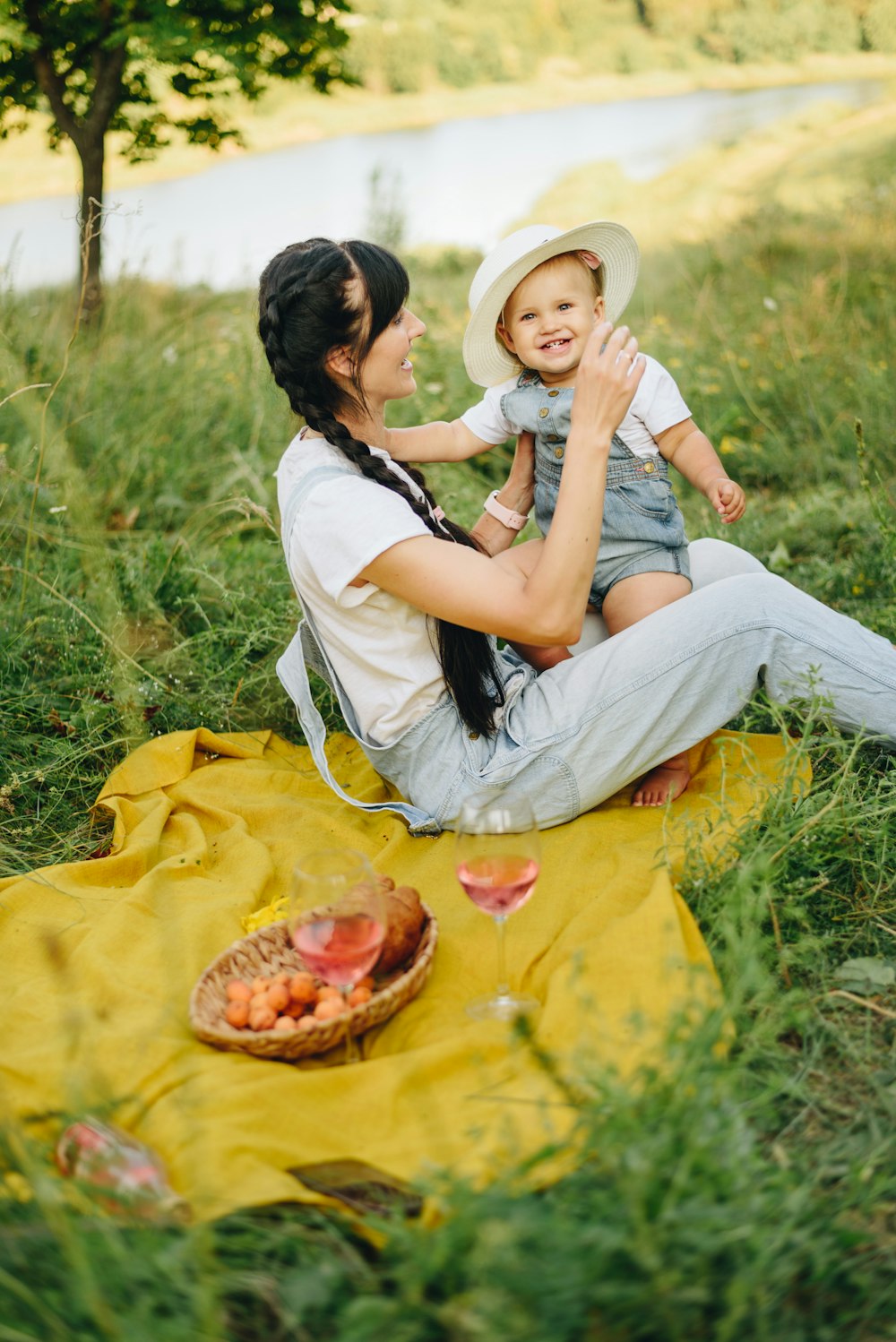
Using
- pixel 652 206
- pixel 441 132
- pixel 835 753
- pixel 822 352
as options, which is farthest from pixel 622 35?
pixel 835 753

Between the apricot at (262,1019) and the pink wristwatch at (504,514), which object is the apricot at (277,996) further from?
the pink wristwatch at (504,514)

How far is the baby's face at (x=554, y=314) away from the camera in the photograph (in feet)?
9.81

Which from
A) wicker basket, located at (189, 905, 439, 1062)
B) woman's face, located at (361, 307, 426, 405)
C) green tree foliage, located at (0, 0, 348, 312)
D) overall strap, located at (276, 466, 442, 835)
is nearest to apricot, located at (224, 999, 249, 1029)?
wicker basket, located at (189, 905, 439, 1062)

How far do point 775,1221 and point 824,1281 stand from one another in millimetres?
92

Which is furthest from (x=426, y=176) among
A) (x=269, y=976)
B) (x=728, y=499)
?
(x=269, y=976)

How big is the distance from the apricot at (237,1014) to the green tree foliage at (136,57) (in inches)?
173

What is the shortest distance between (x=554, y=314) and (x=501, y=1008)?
1.83 m

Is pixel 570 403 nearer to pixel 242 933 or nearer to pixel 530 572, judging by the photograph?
pixel 530 572

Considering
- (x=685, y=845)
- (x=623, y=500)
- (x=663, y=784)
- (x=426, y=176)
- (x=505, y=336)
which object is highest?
(x=505, y=336)

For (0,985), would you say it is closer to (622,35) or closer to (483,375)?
(483,375)

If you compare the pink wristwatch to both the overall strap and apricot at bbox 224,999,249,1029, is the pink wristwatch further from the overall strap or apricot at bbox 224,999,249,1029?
apricot at bbox 224,999,249,1029

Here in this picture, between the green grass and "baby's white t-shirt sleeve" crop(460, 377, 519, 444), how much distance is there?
0.75m

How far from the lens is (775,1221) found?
156 centimetres

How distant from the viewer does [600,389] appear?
241cm
